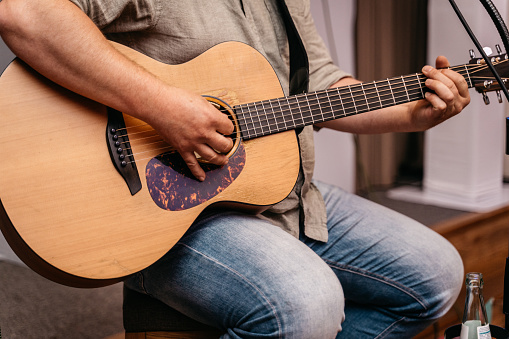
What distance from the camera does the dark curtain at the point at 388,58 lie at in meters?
2.96

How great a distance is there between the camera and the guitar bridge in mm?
945

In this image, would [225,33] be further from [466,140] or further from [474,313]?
[466,140]

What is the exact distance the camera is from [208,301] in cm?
97

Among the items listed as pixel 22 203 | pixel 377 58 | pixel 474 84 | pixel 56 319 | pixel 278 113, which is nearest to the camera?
pixel 22 203

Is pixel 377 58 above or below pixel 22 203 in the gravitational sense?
below

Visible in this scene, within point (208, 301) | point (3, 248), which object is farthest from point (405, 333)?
point (3, 248)

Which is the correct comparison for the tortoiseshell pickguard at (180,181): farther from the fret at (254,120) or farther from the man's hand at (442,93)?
the man's hand at (442,93)

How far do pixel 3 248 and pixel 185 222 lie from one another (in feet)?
3.47

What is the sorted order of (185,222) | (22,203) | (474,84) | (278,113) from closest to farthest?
(22,203) → (185,222) → (278,113) → (474,84)

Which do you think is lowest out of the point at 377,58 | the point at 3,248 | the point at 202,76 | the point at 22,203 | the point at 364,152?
the point at 364,152

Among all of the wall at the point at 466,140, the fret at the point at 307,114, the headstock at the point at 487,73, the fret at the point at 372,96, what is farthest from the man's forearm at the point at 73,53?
the wall at the point at 466,140

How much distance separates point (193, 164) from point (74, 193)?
22 centimetres

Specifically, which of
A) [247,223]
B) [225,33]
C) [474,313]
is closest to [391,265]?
[474,313]

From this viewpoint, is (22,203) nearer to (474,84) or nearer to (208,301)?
(208,301)
